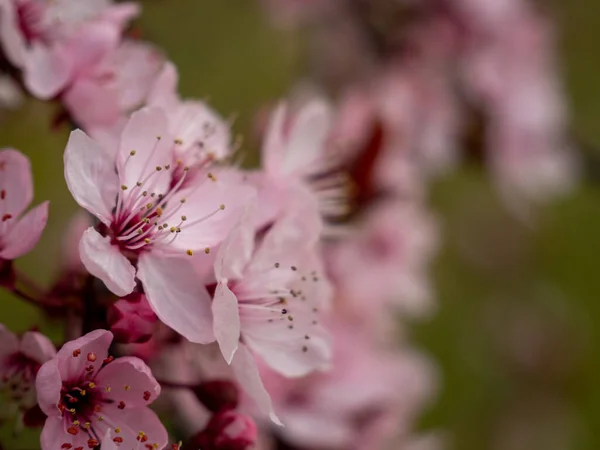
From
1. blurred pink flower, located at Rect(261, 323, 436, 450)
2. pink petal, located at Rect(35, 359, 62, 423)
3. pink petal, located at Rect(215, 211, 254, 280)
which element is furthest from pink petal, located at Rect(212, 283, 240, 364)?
blurred pink flower, located at Rect(261, 323, 436, 450)

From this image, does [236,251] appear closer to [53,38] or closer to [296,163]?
[296,163]

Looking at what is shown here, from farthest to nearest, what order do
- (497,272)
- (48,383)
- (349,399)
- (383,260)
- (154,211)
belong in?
(497,272), (383,260), (349,399), (154,211), (48,383)

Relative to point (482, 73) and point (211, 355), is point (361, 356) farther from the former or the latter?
point (482, 73)

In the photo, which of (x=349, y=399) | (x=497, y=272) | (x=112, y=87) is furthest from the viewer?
(x=497, y=272)

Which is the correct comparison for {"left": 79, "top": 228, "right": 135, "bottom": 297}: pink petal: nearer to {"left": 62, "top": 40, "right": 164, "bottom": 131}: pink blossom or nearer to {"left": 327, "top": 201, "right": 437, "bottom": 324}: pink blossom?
{"left": 62, "top": 40, "right": 164, "bottom": 131}: pink blossom

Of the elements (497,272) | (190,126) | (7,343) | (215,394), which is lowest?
(497,272)

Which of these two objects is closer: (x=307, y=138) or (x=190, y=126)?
(x=190, y=126)

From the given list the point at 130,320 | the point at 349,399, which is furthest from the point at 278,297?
the point at 349,399

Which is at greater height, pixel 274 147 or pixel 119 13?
pixel 119 13
